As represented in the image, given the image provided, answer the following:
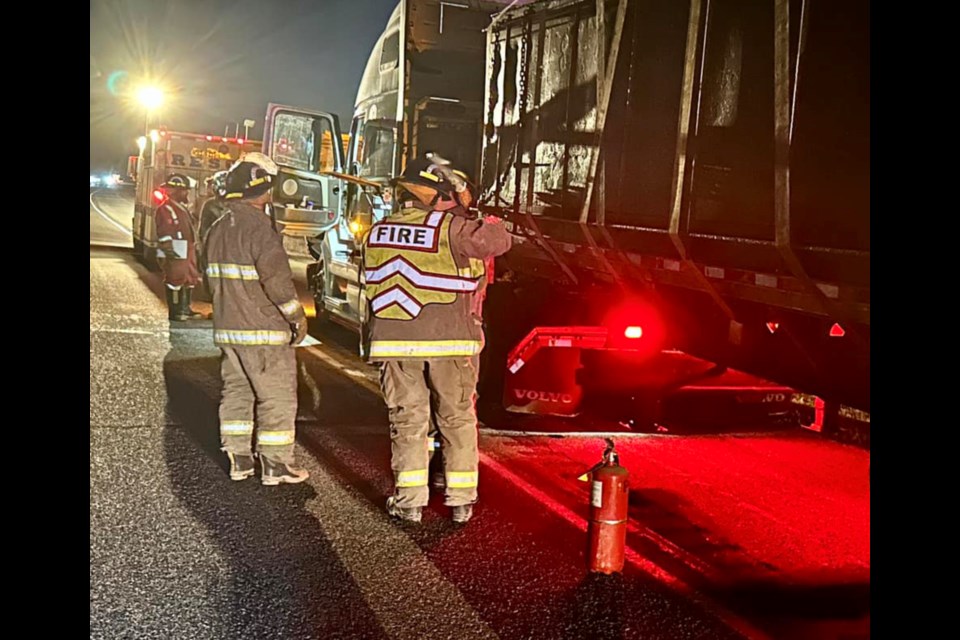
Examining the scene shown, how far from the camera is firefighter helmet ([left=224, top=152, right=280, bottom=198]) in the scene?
16.0ft

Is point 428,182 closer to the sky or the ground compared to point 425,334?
closer to the sky

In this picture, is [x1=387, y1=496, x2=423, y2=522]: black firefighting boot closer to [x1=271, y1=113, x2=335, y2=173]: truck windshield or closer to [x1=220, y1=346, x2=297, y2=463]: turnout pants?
[x1=220, y1=346, x2=297, y2=463]: turnout pants

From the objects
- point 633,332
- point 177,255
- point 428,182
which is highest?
point 428,182

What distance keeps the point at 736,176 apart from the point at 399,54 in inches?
226

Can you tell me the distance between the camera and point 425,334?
14.6 ft

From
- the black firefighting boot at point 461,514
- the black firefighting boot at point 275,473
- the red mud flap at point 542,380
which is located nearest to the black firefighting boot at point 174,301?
the red mud flap at point 542,380

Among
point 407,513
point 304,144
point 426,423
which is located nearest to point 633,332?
point 426,423

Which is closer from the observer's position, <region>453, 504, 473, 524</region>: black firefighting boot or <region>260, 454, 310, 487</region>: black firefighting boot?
<region>453, 504, 473, 524</region>: black firefighting boot

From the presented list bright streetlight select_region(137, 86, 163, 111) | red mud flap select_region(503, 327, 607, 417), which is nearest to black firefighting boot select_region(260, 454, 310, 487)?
red mud flap select_region(503, 327, 607, 417)

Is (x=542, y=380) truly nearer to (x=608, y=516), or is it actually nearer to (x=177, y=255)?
(x=608, y=516)

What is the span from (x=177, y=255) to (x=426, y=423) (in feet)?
20.8

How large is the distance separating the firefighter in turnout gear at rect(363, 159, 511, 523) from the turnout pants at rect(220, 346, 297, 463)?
659 mm

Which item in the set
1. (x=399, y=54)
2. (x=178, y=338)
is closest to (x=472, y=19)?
(x=399, y=54)

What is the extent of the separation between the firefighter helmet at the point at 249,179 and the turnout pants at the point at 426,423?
1229 millimetres
